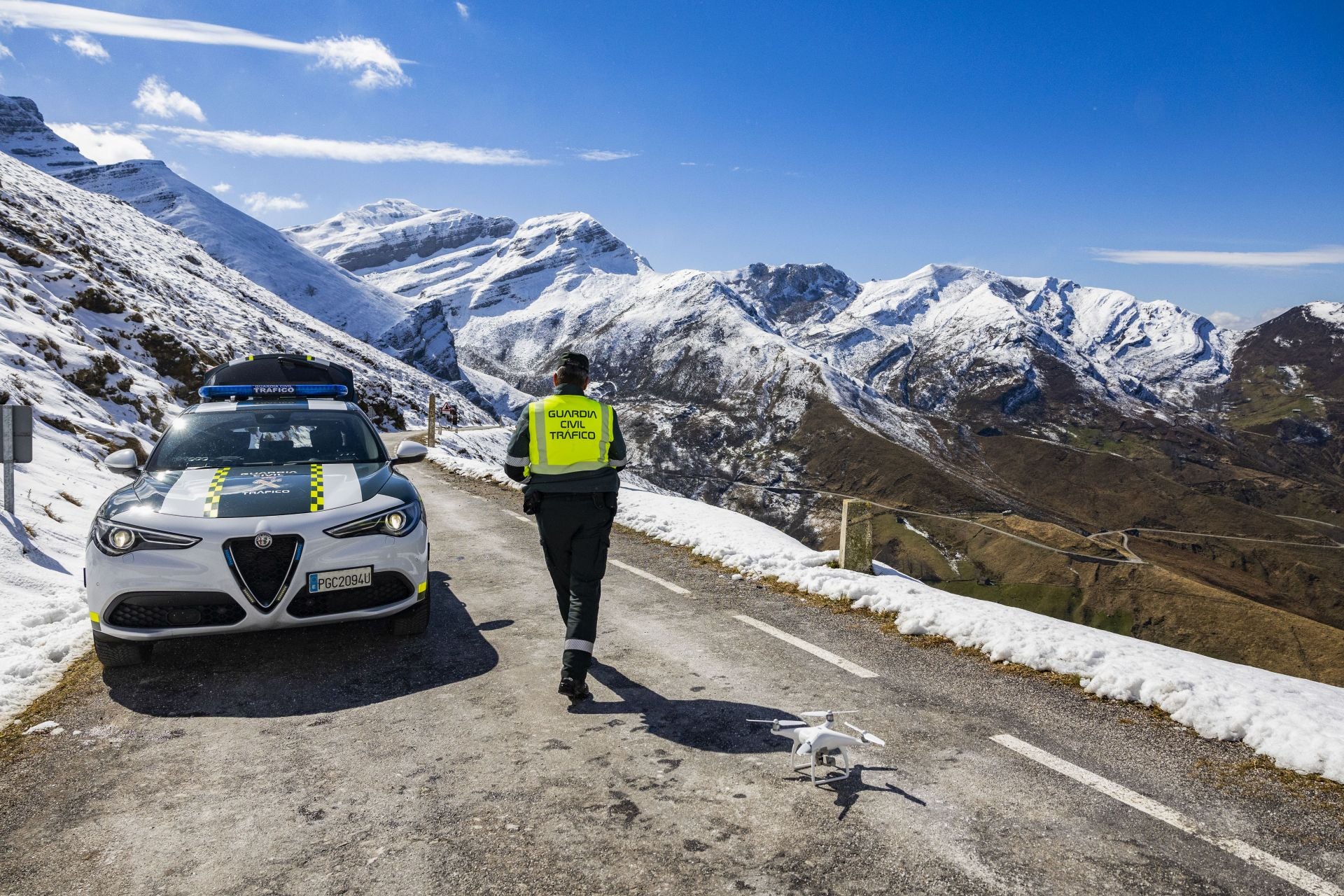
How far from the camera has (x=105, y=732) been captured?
4.78 meters

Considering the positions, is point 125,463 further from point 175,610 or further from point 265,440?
point 175,610

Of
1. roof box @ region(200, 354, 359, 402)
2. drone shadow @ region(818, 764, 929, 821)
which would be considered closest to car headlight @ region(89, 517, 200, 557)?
drone shadow @ region(818, 764, 929, 821)

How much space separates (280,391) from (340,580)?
5.69 meters

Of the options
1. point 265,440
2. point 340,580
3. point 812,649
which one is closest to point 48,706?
point 340,580

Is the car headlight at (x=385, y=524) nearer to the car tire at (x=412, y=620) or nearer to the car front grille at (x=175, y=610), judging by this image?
the car tire at (x=412, y=620)

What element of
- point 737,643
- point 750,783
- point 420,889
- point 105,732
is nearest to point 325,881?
point 420,889

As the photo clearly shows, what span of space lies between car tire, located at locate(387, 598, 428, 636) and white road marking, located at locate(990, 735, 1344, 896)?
4.52 m

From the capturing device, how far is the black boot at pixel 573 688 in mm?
5234

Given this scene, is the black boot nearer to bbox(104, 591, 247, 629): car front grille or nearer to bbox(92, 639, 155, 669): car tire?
bbox(104, 591, 247, 629): car front grille

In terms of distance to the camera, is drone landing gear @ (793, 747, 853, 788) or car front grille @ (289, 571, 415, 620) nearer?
drone landing gear @ (793, 747, 853, 788)

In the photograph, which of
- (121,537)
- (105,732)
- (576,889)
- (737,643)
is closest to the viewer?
(576,889)

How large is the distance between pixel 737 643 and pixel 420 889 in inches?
156

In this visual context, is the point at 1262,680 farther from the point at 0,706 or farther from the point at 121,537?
the point at 0,706

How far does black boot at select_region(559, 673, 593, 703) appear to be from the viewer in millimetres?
5234
